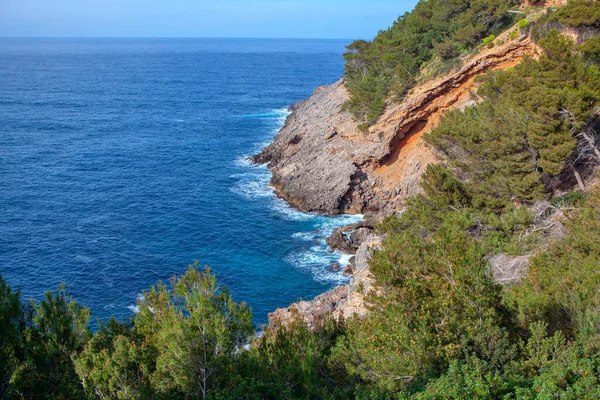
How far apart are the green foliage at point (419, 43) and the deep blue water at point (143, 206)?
1610cm

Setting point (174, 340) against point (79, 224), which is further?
point (79, 224)

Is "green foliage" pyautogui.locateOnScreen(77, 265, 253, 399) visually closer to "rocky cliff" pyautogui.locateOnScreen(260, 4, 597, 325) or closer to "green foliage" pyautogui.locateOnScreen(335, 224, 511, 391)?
"green foliage" pyautogui.locateOnScreen(335, 224, 511, 391)

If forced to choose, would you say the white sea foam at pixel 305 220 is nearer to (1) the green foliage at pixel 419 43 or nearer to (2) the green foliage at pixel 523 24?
(1) the green foliage at pixel 419 43

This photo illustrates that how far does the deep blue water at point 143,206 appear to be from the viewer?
43.8 metres

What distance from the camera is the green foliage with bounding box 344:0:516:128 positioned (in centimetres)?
5388

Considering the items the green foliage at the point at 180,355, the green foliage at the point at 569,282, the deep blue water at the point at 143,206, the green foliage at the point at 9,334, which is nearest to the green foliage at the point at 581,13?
the green foliage at the point at 569,282

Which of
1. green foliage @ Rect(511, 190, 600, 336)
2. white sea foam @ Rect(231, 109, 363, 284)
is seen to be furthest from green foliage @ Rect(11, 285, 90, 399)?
white sea foam @ Rect(231, 109, 363, 284)

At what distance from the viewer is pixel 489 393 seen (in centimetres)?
1401

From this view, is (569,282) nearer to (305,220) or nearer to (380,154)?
(305,220)

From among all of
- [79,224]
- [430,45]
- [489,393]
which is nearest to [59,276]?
[79,224]

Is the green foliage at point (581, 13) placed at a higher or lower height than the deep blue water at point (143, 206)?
higher

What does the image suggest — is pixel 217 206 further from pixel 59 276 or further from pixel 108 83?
pixel 108 83

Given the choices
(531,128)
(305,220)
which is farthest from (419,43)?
(531,128)

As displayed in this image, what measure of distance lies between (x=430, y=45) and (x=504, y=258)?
41366 mm
